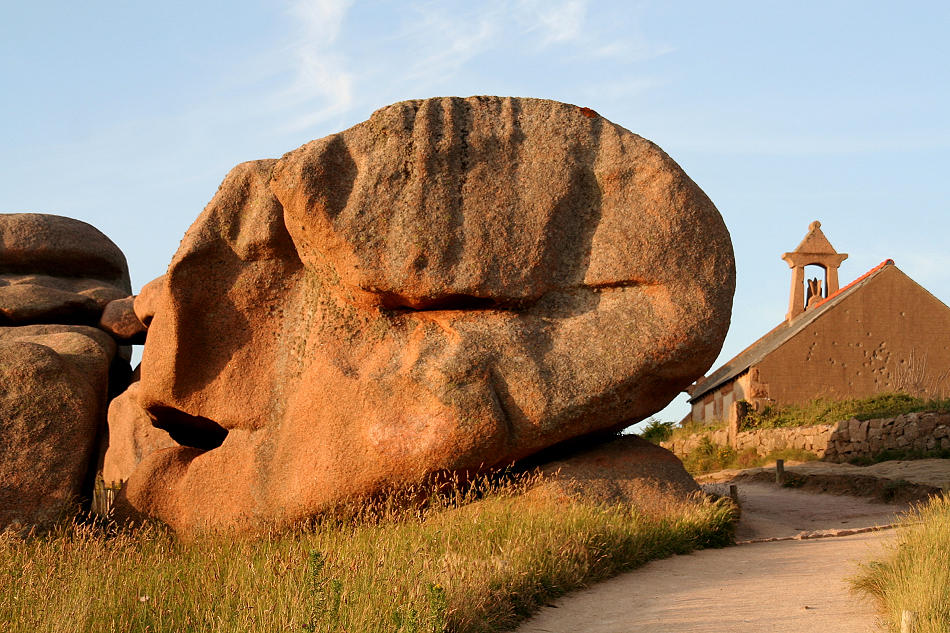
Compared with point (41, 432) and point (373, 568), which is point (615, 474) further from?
point (41, 432)

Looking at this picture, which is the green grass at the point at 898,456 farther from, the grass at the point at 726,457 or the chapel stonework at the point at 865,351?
the chapel stonework at the point at 865,351

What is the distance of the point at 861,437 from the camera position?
57.1ft

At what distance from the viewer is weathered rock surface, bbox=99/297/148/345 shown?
521 inches

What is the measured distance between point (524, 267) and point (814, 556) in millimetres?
3750

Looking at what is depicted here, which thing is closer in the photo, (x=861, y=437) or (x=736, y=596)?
(x=736, y=596)

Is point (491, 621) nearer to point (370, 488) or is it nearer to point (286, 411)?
point (370, 488)

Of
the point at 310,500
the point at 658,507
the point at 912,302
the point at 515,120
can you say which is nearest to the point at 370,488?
the point at 310,500

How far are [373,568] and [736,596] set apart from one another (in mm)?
2573

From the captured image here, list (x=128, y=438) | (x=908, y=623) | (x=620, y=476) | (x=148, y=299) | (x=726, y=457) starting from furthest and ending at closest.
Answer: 1. (x=726, y=457)
2. (x=148, y=299)
3. (x=128, y=438)
4. (x=620, y=476)
5. (x=908, y=623)

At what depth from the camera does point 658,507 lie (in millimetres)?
8867

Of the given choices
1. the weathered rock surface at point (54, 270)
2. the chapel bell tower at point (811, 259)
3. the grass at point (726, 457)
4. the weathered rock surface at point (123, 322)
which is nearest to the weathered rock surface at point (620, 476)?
the weathered rock surface at point (123, 322)

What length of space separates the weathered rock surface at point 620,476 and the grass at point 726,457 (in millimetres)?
10381

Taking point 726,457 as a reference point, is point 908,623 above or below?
above

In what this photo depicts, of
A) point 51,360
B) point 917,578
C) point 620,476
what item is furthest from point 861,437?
point 51,360
